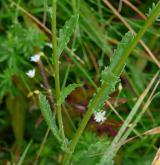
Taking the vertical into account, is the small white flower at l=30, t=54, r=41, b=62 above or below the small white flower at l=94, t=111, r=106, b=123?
above

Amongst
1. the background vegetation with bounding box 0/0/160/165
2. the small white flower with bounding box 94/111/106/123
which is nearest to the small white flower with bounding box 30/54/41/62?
the background vegetation with bounding box 0/0/160/165

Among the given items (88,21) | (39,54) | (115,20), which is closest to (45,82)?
(39,54)

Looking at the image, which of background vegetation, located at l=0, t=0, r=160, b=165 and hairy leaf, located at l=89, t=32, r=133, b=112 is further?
background vegetation, located at l=0, t=0, r=160, b=165

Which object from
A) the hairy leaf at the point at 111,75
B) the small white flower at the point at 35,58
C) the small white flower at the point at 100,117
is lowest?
the small white flower at the point at 100,117

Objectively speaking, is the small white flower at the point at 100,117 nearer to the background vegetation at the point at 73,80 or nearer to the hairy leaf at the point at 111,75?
the background vegetation at the point at 73,80

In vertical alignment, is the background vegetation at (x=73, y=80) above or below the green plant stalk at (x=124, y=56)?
below

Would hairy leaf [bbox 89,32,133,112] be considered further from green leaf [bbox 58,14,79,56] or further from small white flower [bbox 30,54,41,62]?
small white flower [bbox 30,54,41,62]

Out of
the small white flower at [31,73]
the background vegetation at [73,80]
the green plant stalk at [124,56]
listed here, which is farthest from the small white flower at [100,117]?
the green plant stalk at [124,56]

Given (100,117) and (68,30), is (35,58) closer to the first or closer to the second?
(100,117)

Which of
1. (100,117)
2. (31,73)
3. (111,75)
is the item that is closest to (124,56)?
(111,75)

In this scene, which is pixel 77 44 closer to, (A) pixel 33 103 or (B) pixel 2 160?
(A) pixel 33 103

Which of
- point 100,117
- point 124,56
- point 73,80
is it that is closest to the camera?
point 124,56
